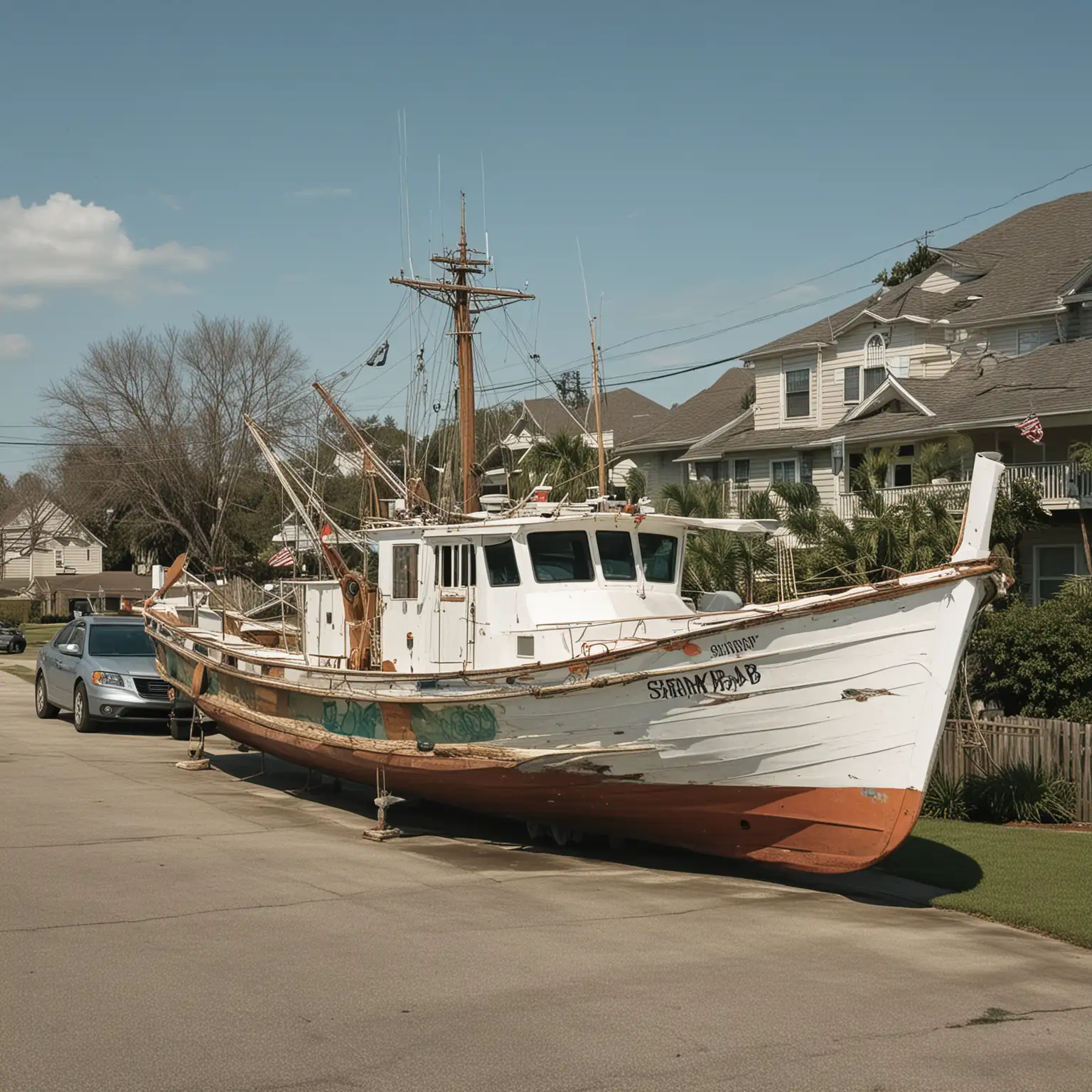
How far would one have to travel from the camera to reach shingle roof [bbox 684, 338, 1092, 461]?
27.6 metres

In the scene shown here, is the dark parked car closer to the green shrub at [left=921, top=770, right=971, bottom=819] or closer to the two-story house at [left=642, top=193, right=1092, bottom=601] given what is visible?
the green shrub at [left=921, top=770, right=971, bottom=819]

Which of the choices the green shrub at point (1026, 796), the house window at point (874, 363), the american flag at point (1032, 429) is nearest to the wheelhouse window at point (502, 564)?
the green shrub at point (1026, 796)

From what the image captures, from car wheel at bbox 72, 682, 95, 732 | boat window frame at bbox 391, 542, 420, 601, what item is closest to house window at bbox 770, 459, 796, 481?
car wheel at bbox 72, 682, 95, 732

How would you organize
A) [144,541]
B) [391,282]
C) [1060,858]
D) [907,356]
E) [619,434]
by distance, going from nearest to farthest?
[1060,858] < [391,282] < [907,356] < [619,434] < [144,541]

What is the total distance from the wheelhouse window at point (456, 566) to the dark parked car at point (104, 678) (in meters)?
7.54

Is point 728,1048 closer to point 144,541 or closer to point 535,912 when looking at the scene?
point 535,912

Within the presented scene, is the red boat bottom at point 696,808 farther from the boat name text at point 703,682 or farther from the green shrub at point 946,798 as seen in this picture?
the green shrub at point 946,798

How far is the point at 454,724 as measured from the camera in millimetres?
12133

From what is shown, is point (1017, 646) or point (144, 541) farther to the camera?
point (144, 541)

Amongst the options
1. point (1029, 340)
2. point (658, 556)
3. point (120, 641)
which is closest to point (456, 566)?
point (658, 556)

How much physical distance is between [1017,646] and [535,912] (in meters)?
12.7

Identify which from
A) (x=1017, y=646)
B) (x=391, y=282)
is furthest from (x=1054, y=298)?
(x=391, y=282)

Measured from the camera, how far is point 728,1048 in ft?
20.6

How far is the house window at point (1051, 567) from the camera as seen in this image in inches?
1132
